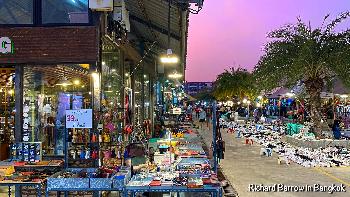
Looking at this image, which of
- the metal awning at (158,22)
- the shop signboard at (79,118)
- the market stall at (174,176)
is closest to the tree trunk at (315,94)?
the metal awning at (158,22)

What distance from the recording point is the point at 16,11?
1096 cm

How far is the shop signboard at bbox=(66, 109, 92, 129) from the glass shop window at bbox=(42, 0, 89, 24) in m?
2.33

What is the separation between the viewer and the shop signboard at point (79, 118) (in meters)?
9.62

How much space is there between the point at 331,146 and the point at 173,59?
837cm

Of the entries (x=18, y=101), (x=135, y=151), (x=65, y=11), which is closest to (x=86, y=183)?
(x=135, y=151)

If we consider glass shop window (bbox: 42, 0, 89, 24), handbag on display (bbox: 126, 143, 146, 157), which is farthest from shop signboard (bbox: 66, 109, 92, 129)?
glass shop window (bbox: 42, 0, 89, 24)

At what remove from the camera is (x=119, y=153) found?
39.2ft

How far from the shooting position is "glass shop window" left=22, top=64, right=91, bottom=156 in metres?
11.0

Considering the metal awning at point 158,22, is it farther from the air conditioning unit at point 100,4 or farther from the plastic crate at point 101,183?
the plastic crate at point 101,183

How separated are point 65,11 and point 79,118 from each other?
2.77 metres

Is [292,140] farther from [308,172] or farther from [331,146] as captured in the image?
[308,172]

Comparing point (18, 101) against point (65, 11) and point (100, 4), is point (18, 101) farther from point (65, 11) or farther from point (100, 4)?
point (100, 4)

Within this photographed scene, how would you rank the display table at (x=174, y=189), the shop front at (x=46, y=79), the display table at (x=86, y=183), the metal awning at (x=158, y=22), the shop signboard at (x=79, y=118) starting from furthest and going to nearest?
the metal awning at (x=158, y=22)
the shop front at (x=46, y=79)
the shop signboard at (x=79, y=118)
the display table at (x=86, y=183)
the display table at (x=174, y=189)

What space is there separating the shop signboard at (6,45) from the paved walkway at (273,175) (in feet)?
20.7
